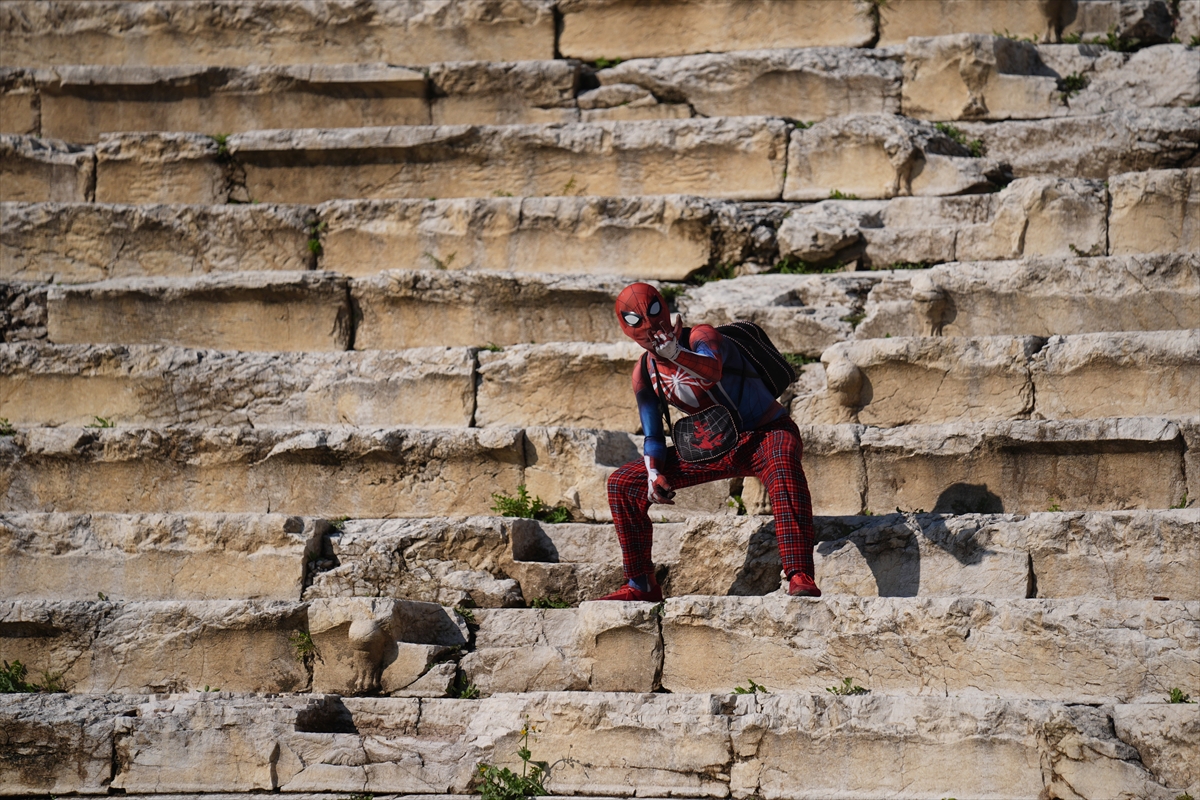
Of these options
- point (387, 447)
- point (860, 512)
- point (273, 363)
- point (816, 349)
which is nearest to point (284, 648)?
point (387, 447)

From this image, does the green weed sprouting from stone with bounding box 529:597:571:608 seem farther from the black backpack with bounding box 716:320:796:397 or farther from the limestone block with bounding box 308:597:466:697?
the black backpack with bounding box 716:320:796:397

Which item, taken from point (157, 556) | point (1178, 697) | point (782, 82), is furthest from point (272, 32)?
point (1178, 697)

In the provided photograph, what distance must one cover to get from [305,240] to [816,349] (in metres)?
3.59

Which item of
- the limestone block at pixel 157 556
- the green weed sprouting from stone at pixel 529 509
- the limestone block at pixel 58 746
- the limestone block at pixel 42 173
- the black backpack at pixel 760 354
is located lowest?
the limestone block at pixel 58 746

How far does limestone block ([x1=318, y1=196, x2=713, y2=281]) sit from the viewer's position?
797cm

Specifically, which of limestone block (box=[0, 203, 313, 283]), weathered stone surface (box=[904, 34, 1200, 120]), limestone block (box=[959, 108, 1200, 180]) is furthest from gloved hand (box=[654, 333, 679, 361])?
weathered stone surface (box=[904, 34, 1200, 120])

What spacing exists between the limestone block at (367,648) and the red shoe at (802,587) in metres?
1.57

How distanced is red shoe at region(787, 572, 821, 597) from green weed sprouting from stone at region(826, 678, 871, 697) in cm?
37

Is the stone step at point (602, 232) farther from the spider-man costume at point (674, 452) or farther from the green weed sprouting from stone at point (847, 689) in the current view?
the green weed sprouting from stone at point (847, 689)

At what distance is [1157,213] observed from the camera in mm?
7121

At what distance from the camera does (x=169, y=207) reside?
28.0 feet

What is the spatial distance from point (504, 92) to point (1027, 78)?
3682 millimetres

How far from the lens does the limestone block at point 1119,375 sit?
6.20 meters

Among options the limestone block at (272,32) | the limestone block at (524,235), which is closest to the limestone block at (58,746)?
the limestone block at (524,235)
